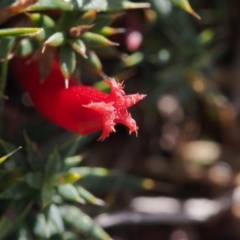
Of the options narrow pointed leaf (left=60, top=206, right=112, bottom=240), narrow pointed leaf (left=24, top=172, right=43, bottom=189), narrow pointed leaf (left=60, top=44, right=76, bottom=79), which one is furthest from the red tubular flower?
narrow pointed leaf (left=60, top=206, right=112, bottom=240)

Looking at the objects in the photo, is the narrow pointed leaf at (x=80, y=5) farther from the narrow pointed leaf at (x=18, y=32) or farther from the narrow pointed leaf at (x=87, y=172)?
the narrow pointed leaf at (x=87, y=172)

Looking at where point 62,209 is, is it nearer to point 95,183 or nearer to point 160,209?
point 95,183

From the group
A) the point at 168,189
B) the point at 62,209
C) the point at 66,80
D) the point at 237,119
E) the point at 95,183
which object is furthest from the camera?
the point at 237,119

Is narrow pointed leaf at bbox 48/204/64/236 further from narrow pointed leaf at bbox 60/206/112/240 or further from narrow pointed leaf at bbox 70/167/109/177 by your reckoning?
narrow pointed leaf at bbox 70/167/109/177


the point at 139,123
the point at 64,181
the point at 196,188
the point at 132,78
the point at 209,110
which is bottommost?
the point at 196,188

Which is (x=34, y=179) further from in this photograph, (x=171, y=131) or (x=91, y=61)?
(x=171, y=131)

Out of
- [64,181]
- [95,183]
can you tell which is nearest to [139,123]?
[95,183]

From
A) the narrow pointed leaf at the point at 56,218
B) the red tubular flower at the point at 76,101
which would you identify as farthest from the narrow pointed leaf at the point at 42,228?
the red tubular flower at the point at 76,101

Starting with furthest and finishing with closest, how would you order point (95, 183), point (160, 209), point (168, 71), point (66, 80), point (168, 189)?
point (168, 189) < point (160, 209) < point (168, 71) < point (95, 183) < point (66, 80)
